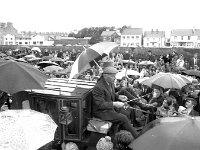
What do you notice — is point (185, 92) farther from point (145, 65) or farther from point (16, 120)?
point (145, 65)

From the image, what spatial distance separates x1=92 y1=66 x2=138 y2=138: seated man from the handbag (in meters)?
0.08

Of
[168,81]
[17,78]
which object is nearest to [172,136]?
[17,78]

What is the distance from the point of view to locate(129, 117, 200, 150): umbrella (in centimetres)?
308

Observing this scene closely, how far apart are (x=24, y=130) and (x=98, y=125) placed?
6.81 feet

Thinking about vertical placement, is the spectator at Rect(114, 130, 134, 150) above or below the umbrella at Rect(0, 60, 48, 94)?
below

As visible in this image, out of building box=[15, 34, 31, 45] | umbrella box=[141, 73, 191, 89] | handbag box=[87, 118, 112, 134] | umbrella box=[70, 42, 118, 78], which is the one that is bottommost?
handbag box=[87, 118, 112, 134]

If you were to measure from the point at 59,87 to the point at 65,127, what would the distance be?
0.98m

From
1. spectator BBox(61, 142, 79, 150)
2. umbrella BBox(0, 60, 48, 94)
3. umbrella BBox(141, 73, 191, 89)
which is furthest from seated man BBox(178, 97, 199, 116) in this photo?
umbrella BBox(0, 60, 48, 94)

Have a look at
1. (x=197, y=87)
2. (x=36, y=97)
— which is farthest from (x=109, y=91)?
(x=197, y=87)

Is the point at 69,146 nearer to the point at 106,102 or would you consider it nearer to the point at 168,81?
the point at 106,102

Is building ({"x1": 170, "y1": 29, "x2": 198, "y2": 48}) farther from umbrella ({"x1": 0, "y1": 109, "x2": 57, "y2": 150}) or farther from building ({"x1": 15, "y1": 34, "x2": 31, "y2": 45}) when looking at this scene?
umbrella ({"x1": 0, "y1": 109, "x2": 57, "y2": 150})

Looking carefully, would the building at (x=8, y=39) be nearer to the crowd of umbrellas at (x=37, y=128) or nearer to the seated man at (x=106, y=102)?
the crowd of umbrellas at (x=37, y=128)

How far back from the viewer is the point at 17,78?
215 inches

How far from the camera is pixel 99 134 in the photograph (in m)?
5.70
